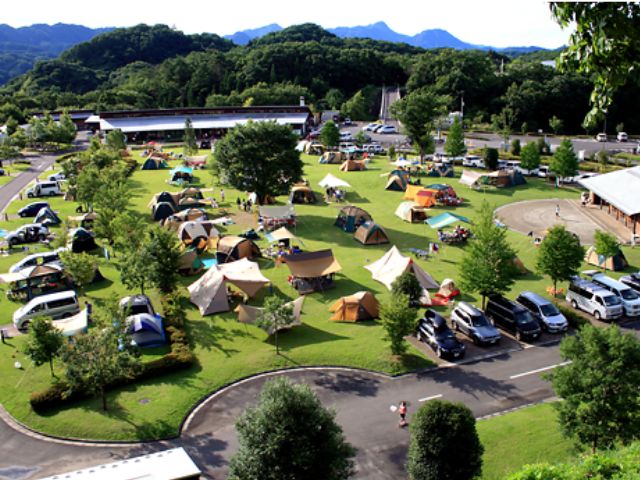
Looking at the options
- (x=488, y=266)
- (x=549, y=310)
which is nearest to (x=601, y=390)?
(x=549, y=310)

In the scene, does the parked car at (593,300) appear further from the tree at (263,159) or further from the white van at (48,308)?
the white van at (48,308)

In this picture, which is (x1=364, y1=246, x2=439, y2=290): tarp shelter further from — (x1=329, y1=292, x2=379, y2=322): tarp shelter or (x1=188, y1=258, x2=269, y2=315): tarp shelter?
(x1=188, y1=258, x2=269, y2=315): tarp shelter

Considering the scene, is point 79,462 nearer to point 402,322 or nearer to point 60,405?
point 60,405

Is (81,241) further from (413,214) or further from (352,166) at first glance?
(352,166)

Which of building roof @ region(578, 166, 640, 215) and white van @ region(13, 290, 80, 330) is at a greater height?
building roof @ region(578, 166, 640, 215)

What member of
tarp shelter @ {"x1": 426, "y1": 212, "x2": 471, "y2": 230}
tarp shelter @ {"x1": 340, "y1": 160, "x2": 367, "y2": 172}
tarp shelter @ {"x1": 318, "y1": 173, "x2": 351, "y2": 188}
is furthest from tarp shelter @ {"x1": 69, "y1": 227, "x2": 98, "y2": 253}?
tarp shelter @ {"x1": 340, "y1": 160, "x2": 367, "y2": 172}

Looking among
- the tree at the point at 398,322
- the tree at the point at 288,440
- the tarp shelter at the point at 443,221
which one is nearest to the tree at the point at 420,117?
the tarp shelter at the point at 443,221
